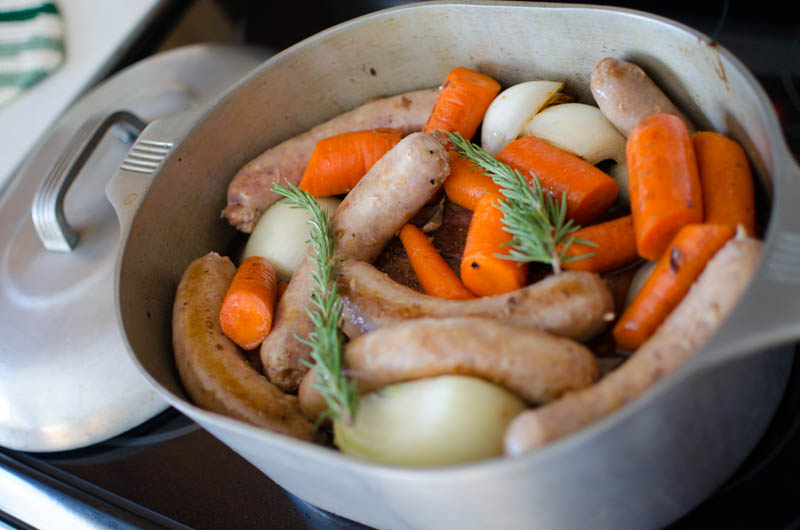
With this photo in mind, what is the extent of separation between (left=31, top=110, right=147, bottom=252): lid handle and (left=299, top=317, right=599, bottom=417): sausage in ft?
3.63

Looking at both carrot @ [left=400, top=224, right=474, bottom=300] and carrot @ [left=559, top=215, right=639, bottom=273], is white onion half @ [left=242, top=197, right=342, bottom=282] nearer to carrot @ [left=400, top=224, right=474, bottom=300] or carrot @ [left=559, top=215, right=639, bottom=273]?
carrot @ [left=400, top=224, right=474, bottom=300]

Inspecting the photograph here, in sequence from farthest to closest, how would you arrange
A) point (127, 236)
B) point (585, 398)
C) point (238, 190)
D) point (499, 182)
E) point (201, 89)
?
point (201, 89), point (238, 190), point (127, 236), point (499, 182), point (585, 398)

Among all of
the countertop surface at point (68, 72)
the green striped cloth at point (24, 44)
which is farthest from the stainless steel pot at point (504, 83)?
the green striped cloth at point (24, 44)

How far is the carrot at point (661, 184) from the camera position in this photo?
1.21 meters

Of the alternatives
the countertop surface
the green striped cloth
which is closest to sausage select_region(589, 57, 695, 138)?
the countertop surface

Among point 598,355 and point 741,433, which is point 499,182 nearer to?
point 598,355

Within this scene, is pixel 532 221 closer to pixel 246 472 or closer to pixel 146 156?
pixel 246 472

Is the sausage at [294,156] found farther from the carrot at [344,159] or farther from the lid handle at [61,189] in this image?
the lid handle at [61,189]

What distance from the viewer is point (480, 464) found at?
0.86 meters

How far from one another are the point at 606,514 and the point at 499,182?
2.25 feet

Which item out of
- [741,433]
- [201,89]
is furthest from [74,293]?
[741,433]

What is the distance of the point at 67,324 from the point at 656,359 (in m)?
1.44

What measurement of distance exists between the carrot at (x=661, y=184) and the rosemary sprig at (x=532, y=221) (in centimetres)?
11

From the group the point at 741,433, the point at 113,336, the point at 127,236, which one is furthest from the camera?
the point at 113,336
